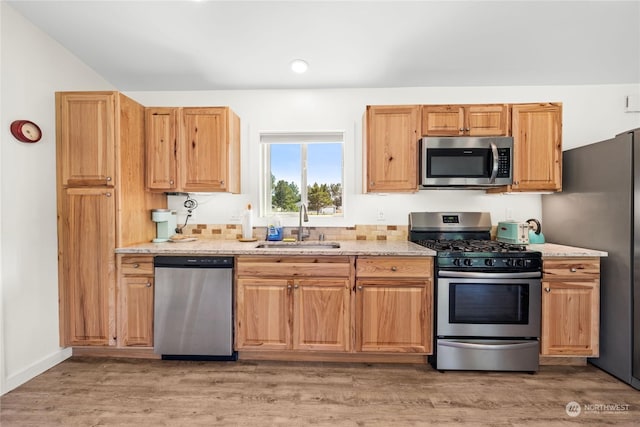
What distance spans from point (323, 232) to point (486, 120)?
5.92 feet

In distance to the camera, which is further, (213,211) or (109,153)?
(213,211)

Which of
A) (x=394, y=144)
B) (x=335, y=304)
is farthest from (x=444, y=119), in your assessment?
(x=335, y=304)

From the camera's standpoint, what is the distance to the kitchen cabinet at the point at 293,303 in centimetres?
238

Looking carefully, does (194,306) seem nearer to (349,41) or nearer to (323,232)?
(323,232)

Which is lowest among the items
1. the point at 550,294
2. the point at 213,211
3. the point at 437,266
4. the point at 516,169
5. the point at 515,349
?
the point at 515,349

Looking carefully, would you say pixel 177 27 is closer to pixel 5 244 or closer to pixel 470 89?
pixel 5 244

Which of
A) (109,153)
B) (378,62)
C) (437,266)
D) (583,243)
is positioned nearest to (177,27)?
(109,153)

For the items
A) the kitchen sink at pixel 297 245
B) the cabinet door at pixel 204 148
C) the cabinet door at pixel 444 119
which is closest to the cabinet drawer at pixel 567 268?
the cabinet door at pixel 444 119

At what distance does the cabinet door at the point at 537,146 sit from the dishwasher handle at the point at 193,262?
2551 mm

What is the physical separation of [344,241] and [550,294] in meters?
1.71

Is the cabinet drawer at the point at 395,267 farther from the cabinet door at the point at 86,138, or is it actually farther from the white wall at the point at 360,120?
the cabinet door at the point at 86,138

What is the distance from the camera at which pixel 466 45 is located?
2.41 m

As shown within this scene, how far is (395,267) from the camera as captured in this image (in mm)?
2363

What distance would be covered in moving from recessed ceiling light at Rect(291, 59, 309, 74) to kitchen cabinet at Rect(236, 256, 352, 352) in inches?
64.3
